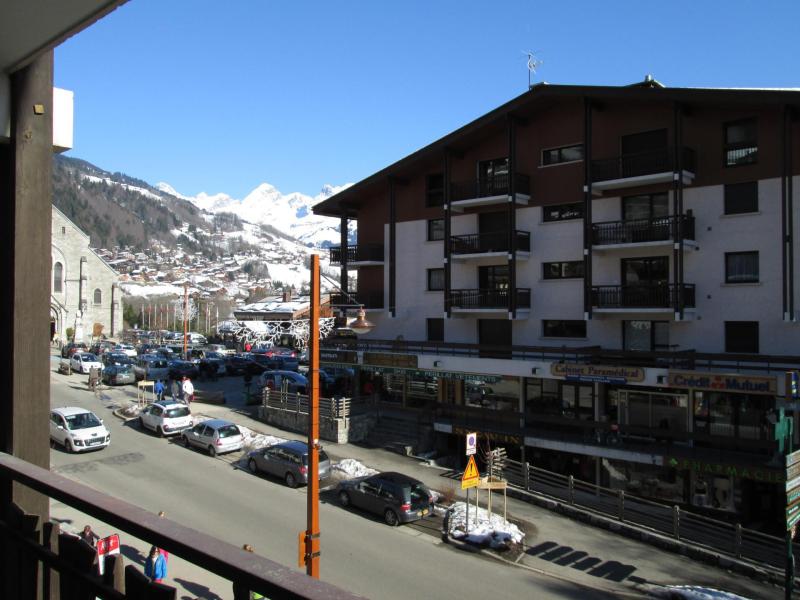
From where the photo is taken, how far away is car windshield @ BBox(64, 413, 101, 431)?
28.3 meters

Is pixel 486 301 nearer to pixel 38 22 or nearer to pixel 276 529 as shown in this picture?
pixel 276 529

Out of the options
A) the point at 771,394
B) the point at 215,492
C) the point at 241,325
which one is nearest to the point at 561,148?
the point at 771,394

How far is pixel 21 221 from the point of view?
3.57 metres

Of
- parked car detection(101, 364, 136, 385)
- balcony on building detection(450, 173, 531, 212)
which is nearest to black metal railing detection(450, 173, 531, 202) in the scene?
balcony on building detection(450, 173, 531, 212)

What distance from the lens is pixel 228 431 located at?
29328 mm

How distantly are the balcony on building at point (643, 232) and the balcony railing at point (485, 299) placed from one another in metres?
4.39

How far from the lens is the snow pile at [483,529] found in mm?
20062

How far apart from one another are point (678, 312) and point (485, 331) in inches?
403

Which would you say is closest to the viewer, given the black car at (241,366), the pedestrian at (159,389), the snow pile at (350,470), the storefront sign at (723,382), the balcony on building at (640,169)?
the storefront sign at (723,382)

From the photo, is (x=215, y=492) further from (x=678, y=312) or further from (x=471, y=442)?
(x=678, y=312)

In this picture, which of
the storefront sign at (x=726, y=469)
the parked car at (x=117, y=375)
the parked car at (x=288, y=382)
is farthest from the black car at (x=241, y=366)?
the storefront sign at (x=726, y=469)

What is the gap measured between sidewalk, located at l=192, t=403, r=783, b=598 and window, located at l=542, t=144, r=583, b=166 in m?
15.6

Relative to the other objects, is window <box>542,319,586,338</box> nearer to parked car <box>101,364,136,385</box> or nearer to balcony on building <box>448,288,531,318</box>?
balcony on building <box>448,288,531,318</box>

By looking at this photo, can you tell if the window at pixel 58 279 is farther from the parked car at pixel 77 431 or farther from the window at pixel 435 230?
the window at pixel 435 230
